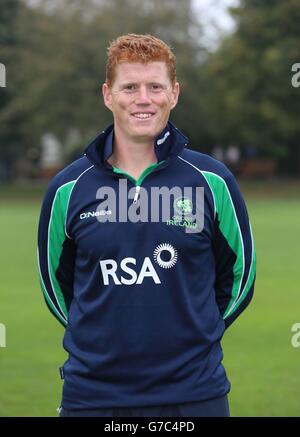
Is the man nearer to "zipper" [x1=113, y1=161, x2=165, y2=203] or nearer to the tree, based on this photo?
"zipper" [x1=113, y1=161, x2=165, y2=203]

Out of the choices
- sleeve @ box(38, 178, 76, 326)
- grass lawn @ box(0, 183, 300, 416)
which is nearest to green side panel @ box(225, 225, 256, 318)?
sleeve @ box(38, 178, 76, 326)

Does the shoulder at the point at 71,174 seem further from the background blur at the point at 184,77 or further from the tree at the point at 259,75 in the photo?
the tree at the point at 259,75

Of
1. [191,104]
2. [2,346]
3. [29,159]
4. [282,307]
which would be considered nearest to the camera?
[2,346]

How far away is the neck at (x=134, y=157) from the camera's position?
3330 mm

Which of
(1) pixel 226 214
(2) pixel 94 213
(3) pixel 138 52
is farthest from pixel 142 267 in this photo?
(3) pixel 138 52

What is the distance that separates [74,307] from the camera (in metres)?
3.37

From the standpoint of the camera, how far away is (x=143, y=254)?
3.20 m

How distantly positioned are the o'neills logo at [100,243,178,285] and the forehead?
2.03 ft

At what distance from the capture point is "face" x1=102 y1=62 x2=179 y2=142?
3.26 m

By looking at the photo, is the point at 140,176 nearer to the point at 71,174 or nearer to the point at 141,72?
the point at 71,174

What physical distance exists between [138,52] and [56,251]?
882 mm
